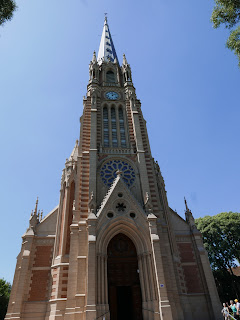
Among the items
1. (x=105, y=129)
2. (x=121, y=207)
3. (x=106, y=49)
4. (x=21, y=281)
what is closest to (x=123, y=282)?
(x=121, y=207)

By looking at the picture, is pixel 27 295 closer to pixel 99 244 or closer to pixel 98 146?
pixel 99 244

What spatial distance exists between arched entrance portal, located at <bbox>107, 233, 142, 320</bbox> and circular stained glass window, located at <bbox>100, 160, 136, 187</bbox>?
595 cm

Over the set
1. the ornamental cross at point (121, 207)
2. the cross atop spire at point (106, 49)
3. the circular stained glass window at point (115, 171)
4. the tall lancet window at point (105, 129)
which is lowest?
the ornamental cross at point (121, 207)

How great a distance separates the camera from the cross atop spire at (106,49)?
38562 mm

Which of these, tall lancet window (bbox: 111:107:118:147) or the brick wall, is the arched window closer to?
tall lancet window (bbox: 111:107:118:147)

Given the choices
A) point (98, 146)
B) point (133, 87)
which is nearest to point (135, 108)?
point (133, 87)

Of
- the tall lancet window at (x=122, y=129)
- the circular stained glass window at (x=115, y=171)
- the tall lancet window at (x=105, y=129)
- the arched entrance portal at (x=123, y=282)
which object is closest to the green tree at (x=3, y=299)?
the arched entrance portal at (x=123, y=282)

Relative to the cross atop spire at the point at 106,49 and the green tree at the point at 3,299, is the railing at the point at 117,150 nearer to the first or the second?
the cross atop spire at the point at 106,49

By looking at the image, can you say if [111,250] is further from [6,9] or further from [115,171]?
[6,9]

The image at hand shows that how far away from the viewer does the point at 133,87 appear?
32.3 metres

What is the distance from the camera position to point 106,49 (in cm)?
4122

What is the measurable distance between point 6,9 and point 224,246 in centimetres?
3786

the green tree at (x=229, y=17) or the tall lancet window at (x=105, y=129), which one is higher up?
the tall lancet window at (x=105, y=129)

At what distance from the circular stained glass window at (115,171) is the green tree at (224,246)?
19.4 m
